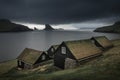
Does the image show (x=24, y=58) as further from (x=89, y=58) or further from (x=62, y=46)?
(x=89, y=58)

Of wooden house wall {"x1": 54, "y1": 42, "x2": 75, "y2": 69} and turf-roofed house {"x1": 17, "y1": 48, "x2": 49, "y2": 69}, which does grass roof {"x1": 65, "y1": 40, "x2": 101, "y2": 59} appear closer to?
wooden house wall {"x1": 54, "y1": 42, "x2": 75, "y2": 69}

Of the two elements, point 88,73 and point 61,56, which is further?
point 61,56

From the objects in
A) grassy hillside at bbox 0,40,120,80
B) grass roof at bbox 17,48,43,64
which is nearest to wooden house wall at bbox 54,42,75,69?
grassy hillside at bbox 0,40,120,80

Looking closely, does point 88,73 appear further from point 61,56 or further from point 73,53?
point 61,56

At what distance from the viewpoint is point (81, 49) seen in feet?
137

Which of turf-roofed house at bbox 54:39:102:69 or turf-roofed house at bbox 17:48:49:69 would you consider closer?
turf-roofed house at bbox 54:39:102:69

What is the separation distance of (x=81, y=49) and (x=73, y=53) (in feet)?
13.6

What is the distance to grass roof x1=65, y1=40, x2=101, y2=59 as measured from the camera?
39.3m

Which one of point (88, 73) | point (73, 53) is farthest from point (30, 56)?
point (88, 73)

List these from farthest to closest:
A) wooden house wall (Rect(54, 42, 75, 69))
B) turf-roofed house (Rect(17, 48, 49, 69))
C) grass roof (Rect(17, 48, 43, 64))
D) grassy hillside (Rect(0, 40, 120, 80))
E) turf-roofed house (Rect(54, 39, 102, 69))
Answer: grass roof (Rect(17, 48, 43, 64)), turf-roofed house (Rect(17, 48, 49, 69)), wooden house wall (Rect(54, 42, 75, 69)), turf-roofed house (Rect(54, 39, 102, 69)), grassy hillside (Rect(0, 40, 120, 80))

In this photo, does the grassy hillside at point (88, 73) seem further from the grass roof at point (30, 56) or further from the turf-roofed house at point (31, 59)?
the grass roof at point (30, 56)

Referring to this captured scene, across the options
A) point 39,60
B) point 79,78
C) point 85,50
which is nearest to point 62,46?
point 85,50

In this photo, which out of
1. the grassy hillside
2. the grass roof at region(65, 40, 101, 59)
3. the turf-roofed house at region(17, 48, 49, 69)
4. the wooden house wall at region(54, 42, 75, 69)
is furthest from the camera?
the turf-roofed house at region(17, 48, 49, 69)

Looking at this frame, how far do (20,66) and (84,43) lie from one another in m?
24.3
